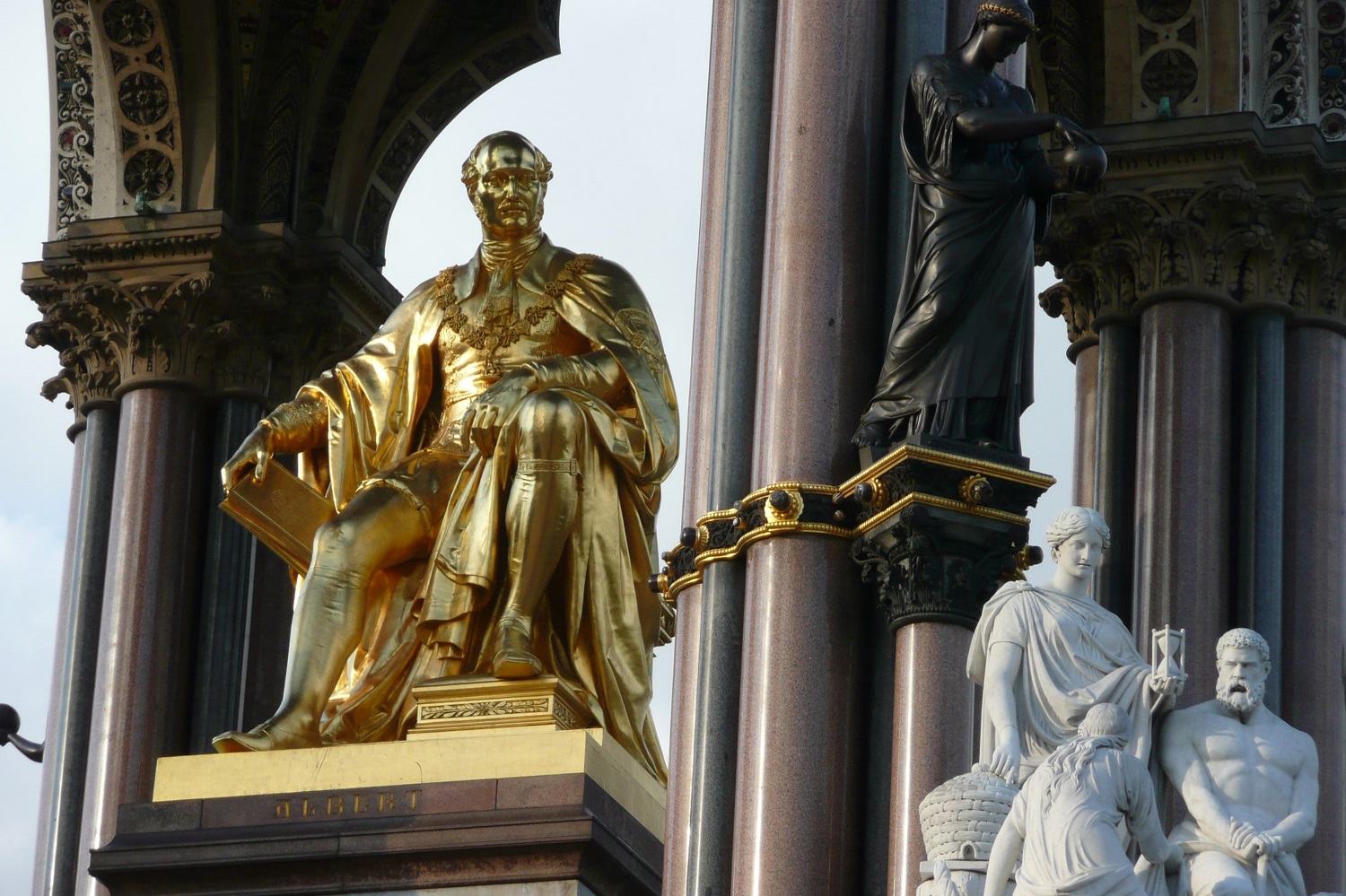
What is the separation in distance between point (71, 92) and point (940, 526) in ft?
30.4

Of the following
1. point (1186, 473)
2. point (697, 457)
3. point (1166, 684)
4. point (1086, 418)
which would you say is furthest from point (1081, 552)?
point (1086, 418)

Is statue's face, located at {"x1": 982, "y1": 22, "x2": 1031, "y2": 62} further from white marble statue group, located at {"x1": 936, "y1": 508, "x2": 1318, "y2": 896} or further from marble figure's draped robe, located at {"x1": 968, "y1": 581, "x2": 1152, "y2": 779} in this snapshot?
marble figure's draped robe, located at {"x1": 968, "y1": 581, "x2": 1152, "y2": 779}

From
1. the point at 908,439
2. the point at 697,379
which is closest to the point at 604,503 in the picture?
the point at 697,379

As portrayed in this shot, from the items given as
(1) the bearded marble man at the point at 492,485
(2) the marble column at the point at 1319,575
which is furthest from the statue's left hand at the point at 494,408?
(2) the marble column at the point at 1319,575

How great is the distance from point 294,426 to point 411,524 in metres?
1.04

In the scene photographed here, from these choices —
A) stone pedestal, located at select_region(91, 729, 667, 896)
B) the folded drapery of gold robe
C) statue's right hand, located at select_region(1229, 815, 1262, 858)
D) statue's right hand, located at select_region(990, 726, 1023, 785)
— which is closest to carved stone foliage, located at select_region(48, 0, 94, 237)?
the folded drapery of gold robe

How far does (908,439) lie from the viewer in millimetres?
12164

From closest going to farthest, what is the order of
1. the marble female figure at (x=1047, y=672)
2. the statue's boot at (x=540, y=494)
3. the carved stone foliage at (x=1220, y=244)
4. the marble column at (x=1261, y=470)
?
the marble female figure at (x=1047, y=672)
the statue's boot at (x=540, y=494)
the marble column at (x=1261, y=470)
the carved stone foliage at (x=1220, y=244)

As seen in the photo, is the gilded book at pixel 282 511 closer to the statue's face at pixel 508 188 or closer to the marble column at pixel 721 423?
the statue's face at pixel 508 188

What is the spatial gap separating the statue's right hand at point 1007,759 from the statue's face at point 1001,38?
10.2ft

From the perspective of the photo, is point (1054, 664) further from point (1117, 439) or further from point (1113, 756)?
point (1117, 439)

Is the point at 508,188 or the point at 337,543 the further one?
the point at 508,188

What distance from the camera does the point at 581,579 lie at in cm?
1592

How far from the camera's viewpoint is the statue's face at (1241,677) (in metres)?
10.7
